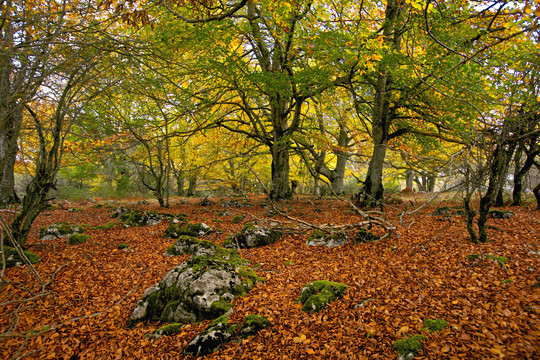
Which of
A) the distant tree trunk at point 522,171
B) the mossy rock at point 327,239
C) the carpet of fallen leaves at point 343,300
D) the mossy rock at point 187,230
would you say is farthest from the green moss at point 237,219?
the distant tree trunk at point 522,171

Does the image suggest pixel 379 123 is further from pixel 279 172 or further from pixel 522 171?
pixel 279 172

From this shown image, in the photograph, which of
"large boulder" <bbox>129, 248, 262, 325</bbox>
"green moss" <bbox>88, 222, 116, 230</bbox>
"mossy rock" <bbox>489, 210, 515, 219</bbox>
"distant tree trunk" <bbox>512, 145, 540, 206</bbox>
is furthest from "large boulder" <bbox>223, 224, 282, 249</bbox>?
"distant tree trunk" <bbox>512, 145, 540, 206</bbox>

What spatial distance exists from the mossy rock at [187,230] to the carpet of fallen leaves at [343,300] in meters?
1.07

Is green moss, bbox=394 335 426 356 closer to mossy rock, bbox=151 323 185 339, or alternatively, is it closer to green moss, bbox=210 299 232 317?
green moss, bbox=210 299 232 317

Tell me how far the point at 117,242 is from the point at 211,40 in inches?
265

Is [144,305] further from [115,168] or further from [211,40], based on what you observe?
[115,168]

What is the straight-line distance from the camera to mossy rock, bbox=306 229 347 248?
244 inches

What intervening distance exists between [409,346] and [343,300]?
47.5 inches

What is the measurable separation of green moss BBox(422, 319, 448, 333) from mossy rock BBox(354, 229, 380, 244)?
317 cm

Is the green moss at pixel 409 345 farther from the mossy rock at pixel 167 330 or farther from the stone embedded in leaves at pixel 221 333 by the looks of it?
the mossy rock at pixel 167 330

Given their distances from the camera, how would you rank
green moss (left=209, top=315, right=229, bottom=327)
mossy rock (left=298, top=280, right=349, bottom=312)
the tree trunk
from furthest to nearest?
the tree trunk, mossy rock (left=298, top=280, right=349, bottom=312), green moss (left=209, top=315, right=229, bottom=327)

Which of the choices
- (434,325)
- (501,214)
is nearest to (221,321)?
(434,325)

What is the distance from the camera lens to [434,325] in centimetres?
287

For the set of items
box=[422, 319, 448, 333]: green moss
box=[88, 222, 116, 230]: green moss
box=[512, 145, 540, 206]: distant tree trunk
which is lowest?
box=[422, 319, 448, 333]: green moss
